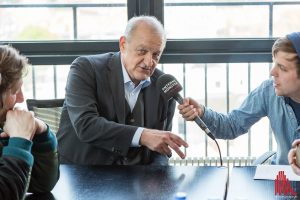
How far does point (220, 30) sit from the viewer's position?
11.3 ft

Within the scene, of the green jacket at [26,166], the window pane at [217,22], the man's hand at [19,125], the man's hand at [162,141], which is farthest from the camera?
the window pane at [217,22]

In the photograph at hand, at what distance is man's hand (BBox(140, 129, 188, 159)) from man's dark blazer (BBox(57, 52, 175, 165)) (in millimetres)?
106

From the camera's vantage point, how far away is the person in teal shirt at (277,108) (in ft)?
7.90

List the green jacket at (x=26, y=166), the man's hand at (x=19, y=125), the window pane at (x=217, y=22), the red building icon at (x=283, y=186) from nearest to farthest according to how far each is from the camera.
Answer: the green jacket at (x=26, y=166) < the man's hand at (x=19, y=125) < the red building icon at (x=283, y=186) < the window pane at (x=217, y=22)

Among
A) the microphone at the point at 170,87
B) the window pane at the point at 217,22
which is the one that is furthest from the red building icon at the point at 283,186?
the window pane at the point at 217,22

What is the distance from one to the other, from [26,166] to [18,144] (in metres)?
0.08

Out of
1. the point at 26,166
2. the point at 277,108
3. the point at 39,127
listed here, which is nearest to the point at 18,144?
the point at 26,166

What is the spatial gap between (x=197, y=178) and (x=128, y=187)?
0.91 feet

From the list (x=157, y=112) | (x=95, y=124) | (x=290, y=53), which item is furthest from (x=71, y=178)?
(x=290, y=53)

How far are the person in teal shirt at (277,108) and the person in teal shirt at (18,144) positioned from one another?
0.71 m

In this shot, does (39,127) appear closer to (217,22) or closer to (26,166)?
(26,166)

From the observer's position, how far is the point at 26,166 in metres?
1.57

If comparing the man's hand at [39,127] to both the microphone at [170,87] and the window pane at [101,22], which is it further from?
the window pane at [101,22]

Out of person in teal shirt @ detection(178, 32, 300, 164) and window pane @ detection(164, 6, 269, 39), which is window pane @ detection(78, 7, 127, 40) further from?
person in teal shirt @ detection(178, 32, 300, 164)
